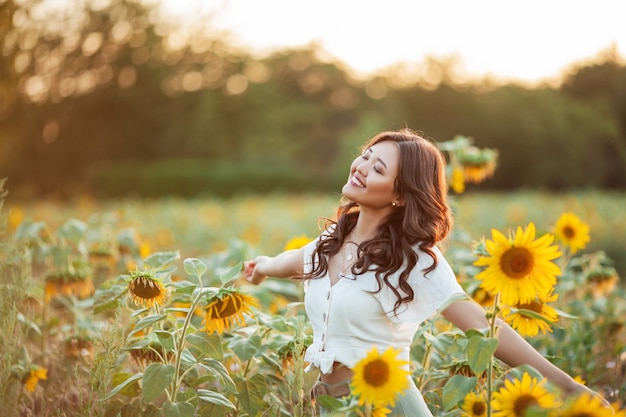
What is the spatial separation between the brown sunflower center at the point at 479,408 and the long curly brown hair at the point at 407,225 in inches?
12.3

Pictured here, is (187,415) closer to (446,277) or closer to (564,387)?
(446,277)

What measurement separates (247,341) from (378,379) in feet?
2.32

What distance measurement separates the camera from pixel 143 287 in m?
2.02

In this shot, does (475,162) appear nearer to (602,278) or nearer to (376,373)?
(602,278)

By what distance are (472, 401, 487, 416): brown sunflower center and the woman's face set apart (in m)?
0.61

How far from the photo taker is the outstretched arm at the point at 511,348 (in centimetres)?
180

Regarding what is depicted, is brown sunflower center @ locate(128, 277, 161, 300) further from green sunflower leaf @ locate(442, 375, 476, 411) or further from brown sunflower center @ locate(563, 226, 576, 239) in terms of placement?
brown sunflower center @ locate(563, 226, 576, 239)

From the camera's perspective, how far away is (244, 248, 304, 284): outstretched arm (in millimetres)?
2369

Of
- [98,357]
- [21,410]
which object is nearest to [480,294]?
[98,357]

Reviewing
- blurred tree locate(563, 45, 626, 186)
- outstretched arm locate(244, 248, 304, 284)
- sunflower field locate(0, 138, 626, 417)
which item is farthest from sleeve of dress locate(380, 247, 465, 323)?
blurred tree locate(563, 45, 626, 186)

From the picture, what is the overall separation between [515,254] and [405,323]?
1.36ft

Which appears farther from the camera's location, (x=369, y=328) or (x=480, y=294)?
(x=480, y=294)

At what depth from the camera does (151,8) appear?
19.7 meters

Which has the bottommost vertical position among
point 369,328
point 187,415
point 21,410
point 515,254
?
point 21,410
